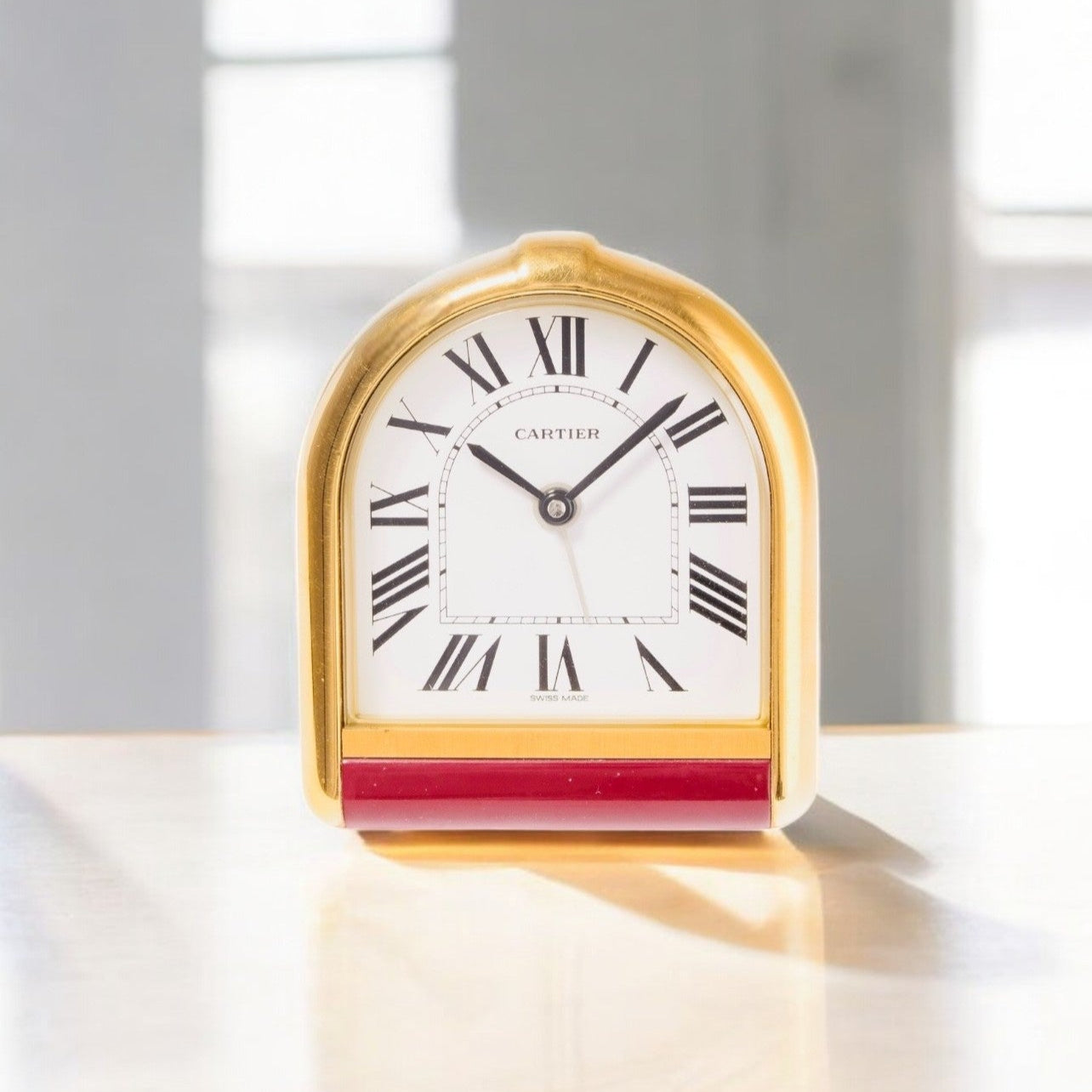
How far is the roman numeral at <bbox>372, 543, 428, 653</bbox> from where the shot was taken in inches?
24.1

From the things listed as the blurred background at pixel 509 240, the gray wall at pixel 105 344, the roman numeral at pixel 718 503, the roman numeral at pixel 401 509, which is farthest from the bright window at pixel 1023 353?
the gray wall at pixel 105 344

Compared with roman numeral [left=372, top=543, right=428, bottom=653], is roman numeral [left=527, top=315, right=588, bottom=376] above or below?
above

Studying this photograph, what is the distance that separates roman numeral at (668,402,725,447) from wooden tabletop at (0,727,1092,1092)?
22 cm

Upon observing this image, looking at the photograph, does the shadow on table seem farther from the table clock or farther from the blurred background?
the blurred background

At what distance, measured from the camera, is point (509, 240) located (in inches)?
41.0

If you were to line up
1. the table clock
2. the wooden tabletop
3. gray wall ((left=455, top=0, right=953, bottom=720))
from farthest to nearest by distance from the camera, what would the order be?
gray wall ((left=455, top=0, right=953, bottom=720)) → the table clock → the wooden tabletop

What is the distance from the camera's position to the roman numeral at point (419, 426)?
0.61 metres

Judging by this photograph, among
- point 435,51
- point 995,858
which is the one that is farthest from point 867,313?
point 995,858

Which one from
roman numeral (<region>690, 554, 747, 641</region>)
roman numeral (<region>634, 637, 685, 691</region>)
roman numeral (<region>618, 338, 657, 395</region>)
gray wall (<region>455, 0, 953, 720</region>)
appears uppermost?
gray wall (<region>455, 0, 953, 720</region>)

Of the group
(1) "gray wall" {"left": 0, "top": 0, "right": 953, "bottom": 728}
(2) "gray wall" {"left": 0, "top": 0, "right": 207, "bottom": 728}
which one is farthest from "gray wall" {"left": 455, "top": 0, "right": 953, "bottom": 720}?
(2) "gray wall" {"left": 0, "top": 0, "right": 207, "bottom": 728}

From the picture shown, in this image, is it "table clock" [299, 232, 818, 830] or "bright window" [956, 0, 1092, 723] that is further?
"bright window" [956, 0, 1092, 723]

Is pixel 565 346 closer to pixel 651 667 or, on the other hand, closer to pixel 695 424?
pixel 695 424

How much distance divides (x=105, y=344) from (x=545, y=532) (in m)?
0.65

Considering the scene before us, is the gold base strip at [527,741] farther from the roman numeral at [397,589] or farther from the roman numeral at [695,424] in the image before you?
the roman numeral at [695,424]
